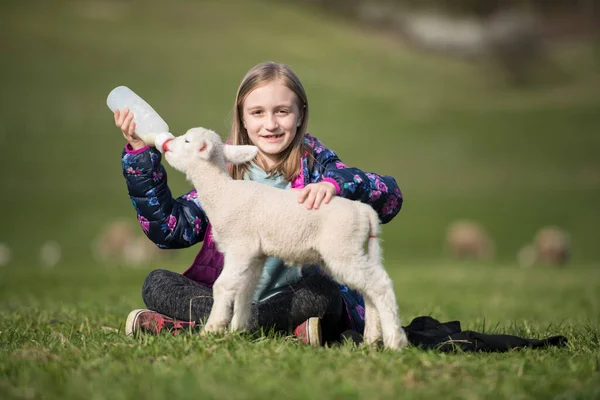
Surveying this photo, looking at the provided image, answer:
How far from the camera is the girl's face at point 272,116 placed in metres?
4.48

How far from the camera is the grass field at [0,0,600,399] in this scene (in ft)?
10.0

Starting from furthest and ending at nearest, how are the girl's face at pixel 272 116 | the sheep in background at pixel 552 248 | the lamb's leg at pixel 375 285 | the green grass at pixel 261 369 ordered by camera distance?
the sheep in background at pixel 552 248 → the girl's face at pixel 272 116 → the lamb's leg at pixel 375 285 → the green grass at pixel 261 369

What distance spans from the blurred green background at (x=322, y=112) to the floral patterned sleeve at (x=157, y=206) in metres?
18.5

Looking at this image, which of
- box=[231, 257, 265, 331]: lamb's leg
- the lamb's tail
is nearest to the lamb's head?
box=[231, 257, 265, 331]: lamb's leg

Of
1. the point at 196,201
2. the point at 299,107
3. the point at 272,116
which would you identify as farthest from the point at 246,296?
the point at 299,107

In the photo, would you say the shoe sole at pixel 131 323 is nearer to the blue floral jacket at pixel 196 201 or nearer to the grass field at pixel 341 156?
the grass field at pixel 341 156

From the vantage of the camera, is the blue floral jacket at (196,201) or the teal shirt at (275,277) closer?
the blue floral jacket at (196,201)

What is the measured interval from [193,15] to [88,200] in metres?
24.9

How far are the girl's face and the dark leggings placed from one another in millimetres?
960

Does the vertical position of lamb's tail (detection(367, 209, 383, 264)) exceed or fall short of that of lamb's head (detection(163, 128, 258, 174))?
it falls short

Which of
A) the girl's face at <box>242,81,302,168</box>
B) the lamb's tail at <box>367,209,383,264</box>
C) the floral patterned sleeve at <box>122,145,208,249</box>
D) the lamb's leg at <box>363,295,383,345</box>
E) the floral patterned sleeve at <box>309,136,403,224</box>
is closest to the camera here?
the lamb's tail at <box>367,209,383,264</box>

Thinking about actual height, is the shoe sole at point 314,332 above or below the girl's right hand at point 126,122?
below

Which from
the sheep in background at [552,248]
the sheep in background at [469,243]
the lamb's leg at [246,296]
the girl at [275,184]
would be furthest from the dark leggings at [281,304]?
the sheep in background at [469,243]

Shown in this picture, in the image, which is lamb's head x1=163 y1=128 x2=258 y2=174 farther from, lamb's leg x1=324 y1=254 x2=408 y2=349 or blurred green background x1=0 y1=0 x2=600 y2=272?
blurred green background x1=0 y1=0 x2=600 y2=272
